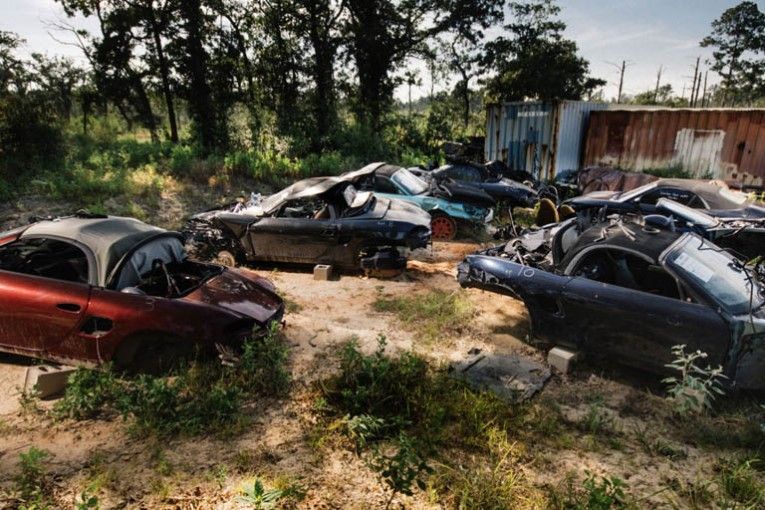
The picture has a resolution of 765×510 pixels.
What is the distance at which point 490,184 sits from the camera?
10.8 metres

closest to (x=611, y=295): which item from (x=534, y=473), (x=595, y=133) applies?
(x=534, y=473)

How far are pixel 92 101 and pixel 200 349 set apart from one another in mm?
23120

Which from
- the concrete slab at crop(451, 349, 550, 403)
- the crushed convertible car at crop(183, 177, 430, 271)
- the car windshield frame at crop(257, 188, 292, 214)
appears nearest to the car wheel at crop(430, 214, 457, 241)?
the crushed convertible car at crop(183, 177, 430, 271)

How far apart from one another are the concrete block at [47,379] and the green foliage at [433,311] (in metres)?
3.55

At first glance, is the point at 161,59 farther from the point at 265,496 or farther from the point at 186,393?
the point at 265,496

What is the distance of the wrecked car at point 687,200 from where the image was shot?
7185 mm

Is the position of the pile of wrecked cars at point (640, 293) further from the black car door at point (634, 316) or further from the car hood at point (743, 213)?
the car hood at point (743, 213)

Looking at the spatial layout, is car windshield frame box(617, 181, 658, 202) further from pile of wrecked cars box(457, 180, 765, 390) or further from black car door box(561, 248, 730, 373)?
black car door box(561, 248, 730, 373)

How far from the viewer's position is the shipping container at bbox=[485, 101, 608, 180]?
579 inches

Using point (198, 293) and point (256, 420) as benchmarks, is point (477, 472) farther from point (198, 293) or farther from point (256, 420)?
point (198, 293)

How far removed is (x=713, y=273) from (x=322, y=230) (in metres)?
5.00

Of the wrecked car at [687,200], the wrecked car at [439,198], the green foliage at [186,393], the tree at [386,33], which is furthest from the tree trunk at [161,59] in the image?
the green foliage at [186,393]

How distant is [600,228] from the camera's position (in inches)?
184

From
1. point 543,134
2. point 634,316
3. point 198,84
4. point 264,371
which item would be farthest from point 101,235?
point 543,134
